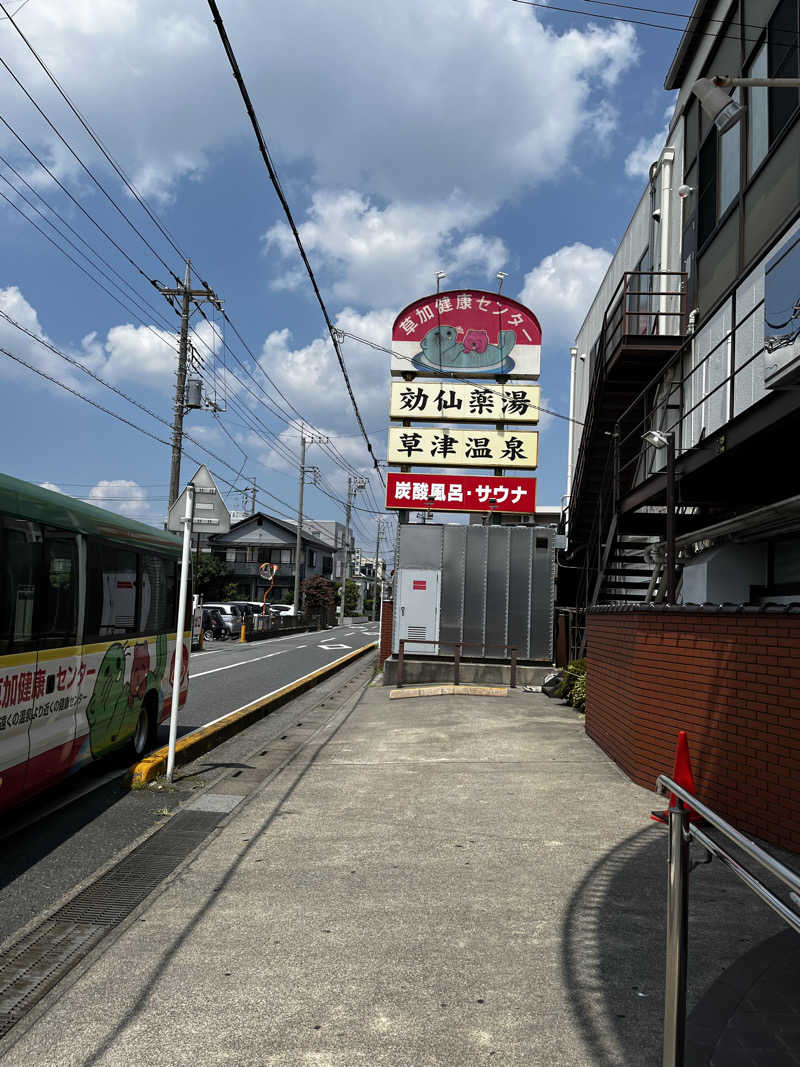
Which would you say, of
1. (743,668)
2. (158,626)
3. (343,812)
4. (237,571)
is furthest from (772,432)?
(237,571)

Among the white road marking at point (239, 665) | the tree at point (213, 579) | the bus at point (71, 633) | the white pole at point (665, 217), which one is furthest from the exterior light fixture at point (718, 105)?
the tree at point (213, 579)

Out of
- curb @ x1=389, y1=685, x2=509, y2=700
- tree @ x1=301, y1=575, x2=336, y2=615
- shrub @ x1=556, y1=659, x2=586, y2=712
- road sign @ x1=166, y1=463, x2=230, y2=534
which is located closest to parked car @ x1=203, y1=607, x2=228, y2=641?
curb @ x1=389, y1=685, x2=509, y2=700

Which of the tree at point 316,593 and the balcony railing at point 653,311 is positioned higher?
the balcony railing at point 653,311

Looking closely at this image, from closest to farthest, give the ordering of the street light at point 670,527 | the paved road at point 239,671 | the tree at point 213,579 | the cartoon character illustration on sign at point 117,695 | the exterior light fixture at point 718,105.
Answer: the exterior light fixture at point 718,105 → the cartoon character illustration on sign at point 117,695 → the street light at point 670,527 → the paved road at point 239,671 → the tree at point 213,579

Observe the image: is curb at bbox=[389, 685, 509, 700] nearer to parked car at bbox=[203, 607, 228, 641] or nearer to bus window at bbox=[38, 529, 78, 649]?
bus window at bbox=[38, 529, 78, 649]

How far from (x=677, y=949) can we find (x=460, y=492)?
18692 mm

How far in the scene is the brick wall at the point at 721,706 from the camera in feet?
19.4

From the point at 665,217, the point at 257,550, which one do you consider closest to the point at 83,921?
the point at 665,217

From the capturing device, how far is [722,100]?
6.06 m

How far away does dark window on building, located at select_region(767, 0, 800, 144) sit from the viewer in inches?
410

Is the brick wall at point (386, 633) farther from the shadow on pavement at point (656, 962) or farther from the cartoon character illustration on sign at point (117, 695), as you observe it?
the shadow on pavement at point (656, 962)

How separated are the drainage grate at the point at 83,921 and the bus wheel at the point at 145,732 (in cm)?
251

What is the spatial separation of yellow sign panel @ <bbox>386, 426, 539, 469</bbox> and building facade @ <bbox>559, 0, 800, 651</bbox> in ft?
10.8

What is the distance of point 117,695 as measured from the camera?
8.08 meters
